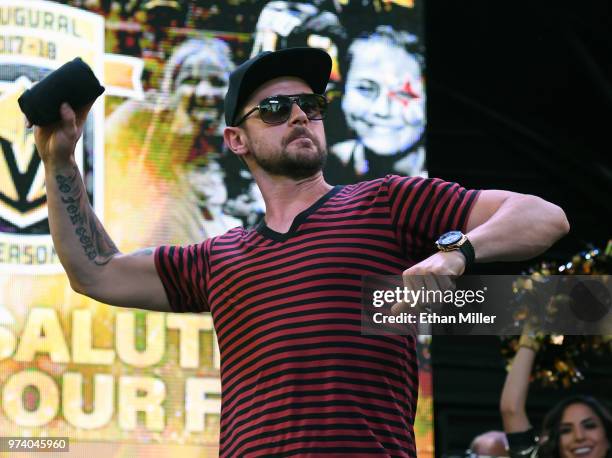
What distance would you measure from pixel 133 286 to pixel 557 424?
2.47m

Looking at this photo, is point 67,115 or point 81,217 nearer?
point 67,115

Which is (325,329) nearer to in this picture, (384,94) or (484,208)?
(484,208)

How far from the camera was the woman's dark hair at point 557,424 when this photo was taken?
4.95m

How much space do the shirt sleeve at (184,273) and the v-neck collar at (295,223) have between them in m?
0.17

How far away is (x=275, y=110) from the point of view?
3107 mm

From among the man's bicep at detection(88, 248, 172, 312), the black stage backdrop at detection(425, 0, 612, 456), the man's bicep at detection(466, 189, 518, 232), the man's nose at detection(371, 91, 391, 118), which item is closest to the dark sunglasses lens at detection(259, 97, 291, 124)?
the man's bicep at detection(88, 248, 172, 312)

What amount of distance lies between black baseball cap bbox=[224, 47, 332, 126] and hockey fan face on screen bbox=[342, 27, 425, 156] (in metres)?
3.26

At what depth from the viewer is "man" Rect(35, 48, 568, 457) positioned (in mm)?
2646

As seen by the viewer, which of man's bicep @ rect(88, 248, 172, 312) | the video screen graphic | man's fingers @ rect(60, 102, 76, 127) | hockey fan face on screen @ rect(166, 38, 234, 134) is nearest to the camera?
man's fingers @ rect(60, 102, 76, 127)

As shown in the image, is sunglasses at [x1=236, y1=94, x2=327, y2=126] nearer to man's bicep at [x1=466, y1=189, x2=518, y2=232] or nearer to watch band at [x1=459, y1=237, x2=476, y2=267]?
man's bicep at [x1=466, y1=189, x2=518, y2=232]

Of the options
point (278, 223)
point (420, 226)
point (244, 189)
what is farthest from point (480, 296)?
point (244, 189)

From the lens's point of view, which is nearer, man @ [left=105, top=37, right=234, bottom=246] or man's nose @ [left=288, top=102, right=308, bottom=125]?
man's nose @ [left=288, top=102, right=308, bottom=125]

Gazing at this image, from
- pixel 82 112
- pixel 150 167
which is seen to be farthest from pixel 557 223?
pixel 150 167

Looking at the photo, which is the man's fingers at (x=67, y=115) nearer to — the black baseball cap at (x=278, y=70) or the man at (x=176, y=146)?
the black baseball cap at (x=278, y=70)
